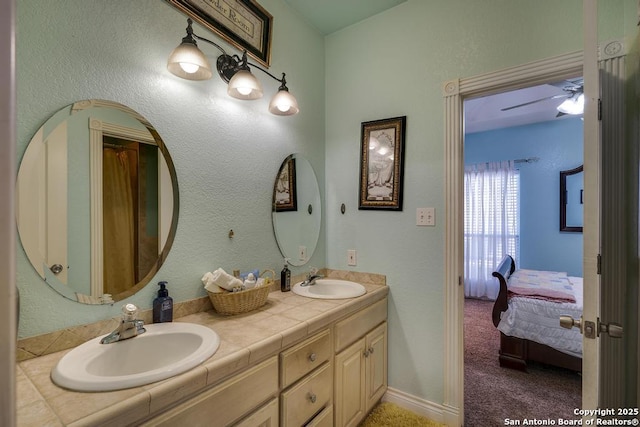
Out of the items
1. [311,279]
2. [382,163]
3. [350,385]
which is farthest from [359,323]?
[382,163]

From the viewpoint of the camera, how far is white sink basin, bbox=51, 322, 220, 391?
2.57 feet

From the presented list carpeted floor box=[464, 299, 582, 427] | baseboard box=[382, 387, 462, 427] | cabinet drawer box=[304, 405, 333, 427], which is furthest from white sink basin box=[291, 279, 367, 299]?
carpeted floor box=[464, 299, 582, 427]

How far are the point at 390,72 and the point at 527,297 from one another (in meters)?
2.24

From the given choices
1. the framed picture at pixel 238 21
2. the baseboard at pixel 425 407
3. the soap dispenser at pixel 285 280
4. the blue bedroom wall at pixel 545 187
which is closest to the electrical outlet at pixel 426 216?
the soap dispenser at pixel 285 280

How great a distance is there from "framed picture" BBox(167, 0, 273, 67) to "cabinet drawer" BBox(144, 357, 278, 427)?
166 centimetres

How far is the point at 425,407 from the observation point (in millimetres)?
1851

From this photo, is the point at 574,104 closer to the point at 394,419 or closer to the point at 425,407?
the point at 425,407

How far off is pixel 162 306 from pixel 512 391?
2.52 metres

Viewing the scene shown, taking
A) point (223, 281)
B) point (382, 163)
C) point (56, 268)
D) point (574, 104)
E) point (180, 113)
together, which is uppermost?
point (574, 104)

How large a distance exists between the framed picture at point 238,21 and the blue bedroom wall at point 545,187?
4306 mm

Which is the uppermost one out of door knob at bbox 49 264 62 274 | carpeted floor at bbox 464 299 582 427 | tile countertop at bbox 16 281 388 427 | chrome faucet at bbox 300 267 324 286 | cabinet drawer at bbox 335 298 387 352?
door knob at bbox 49 264 62 274

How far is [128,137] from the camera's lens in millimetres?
1213

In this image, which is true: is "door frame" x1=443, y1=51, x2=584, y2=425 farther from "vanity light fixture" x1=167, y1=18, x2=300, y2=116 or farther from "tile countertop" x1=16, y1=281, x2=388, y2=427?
"vanity light fixture" x1=167, y1=18, x2=300, y2=116

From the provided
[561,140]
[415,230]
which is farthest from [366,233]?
[561,140]
